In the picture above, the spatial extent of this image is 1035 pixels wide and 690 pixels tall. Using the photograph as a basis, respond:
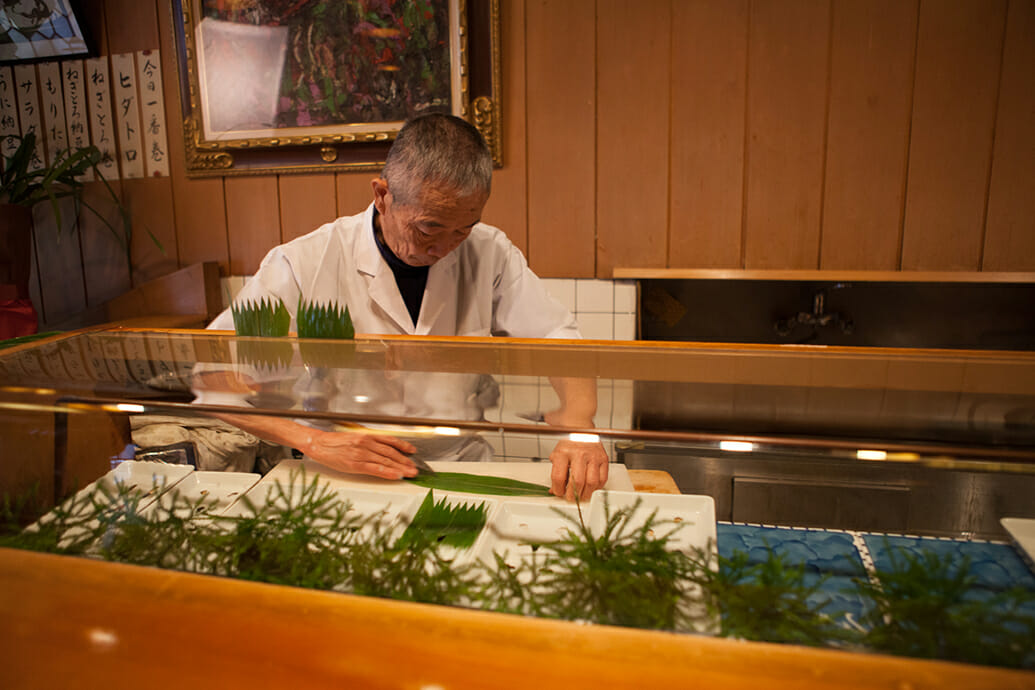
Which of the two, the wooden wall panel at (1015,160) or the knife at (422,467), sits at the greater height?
the wooden wall panel at (1015,160)

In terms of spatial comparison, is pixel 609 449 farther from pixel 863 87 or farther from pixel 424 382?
pixel 863 87

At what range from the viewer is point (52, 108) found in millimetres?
3146

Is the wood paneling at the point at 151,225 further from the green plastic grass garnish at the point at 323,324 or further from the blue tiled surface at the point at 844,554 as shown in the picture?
the blue tiled surface at the point at 844,554

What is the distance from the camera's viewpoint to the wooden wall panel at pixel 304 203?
9.66 feet

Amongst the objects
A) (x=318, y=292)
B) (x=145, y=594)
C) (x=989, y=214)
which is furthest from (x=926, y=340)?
(x=145, y=594)

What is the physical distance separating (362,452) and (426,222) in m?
0.88

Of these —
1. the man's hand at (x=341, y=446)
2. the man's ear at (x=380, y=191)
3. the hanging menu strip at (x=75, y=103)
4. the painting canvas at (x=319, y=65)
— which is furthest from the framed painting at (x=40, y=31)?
the man's hand at (x=341, y=446)

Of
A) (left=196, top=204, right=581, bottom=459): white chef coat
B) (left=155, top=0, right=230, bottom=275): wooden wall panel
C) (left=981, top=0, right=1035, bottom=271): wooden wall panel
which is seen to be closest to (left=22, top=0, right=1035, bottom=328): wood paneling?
(left=981, top=0, right=1035, bottom=271): wooden wall panel

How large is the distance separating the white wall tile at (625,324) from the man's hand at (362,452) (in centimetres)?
209

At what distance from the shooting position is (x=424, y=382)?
823 millimetres

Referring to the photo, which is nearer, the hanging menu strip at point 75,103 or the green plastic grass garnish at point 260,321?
the green plastic grass garnish at point 260,321

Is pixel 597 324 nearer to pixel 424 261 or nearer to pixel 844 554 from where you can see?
pixel 424 261

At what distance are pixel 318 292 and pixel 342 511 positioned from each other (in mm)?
1162

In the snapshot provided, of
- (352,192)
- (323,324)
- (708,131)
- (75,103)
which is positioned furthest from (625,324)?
(75,103)
